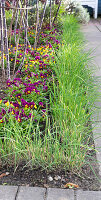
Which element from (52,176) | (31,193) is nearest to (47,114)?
(52,176)

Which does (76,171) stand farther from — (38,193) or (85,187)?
(38,193)

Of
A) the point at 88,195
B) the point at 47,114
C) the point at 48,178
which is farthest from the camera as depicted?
the point at 47,114

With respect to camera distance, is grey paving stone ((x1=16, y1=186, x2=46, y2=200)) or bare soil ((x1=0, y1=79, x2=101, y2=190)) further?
bare soil ((x1=0, y1=79, x2=101, y2=190))

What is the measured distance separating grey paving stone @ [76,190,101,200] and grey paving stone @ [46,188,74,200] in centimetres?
5

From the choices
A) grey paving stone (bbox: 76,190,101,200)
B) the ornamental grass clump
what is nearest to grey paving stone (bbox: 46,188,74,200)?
grey paving stone (bbox: 76,190,101,200)

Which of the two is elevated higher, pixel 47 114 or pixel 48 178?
pixel 47 114

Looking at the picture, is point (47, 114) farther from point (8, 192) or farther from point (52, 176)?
point (8, 192)

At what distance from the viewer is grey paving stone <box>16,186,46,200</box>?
179 centimetres

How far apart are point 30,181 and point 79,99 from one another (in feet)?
3.28

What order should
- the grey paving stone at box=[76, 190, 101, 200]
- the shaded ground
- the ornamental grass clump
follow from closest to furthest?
the grey paving stone at box=[76, 190, 101, 200] < the shaded ground < the ornamental grass clump

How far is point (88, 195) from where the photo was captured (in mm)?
1798

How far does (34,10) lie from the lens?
7391 mm

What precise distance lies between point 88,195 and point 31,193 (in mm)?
393

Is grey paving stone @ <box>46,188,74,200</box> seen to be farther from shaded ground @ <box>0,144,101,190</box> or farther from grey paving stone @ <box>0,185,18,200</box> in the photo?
grey paving stone @ <box>0,185,18,200</box>
